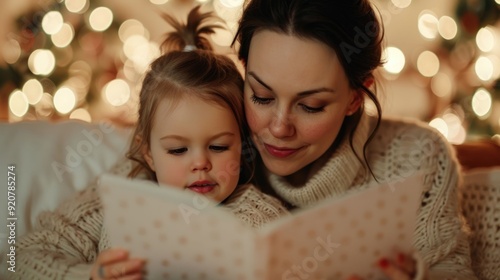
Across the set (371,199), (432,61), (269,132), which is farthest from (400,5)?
(371,199)

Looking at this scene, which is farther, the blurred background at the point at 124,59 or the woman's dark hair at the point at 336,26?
the blurred background at the point at 124,59

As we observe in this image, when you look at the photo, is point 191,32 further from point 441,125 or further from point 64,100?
point 441,125

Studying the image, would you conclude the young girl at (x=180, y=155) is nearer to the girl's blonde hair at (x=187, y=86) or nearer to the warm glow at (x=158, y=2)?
the girl's blonde hair at (x=187, y=86)

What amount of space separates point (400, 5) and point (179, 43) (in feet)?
6.10

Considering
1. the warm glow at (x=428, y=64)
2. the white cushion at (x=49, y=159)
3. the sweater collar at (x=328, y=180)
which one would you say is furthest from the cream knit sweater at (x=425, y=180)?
the warm glow at (x=428, y=64)

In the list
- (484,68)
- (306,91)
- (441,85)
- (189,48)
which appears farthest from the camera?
(441,85)

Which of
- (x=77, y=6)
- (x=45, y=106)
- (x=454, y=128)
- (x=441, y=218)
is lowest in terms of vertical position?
(x=454, y=128)

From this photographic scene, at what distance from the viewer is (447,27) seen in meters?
2.80

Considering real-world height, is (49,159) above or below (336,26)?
below

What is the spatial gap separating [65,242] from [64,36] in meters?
1.66

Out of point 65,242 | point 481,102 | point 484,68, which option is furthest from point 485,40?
point 65,242

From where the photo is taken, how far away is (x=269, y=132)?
48.8 inches

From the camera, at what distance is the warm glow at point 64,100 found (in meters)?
2.79

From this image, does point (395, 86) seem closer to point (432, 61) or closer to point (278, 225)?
point (432, 61)
